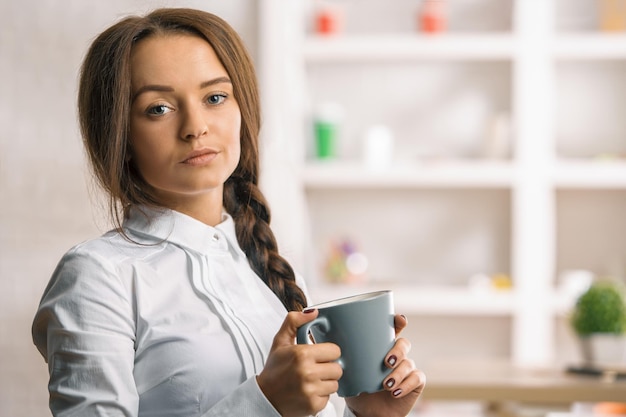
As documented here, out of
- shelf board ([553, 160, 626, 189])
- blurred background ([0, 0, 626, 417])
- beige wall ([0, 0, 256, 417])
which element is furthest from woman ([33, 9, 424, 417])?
shelf board ([553, 160, 626, 189])

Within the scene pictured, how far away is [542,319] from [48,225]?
2.77m

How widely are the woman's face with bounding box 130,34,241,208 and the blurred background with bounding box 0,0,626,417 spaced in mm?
2504

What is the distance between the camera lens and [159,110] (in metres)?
0.89

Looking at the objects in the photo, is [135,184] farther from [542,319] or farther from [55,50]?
[542,319]

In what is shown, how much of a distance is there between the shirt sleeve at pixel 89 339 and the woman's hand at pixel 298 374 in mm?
129

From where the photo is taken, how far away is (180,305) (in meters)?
0.88

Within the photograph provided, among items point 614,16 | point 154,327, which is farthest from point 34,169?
point 614,16

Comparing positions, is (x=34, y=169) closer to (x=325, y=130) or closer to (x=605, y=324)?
(x=605, y=324)

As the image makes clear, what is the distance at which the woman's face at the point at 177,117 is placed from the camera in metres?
0.89

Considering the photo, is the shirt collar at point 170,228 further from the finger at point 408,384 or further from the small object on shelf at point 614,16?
the small object on shelf at point 614,16

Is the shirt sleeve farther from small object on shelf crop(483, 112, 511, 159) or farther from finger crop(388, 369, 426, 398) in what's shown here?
small object on shelf crop(483, 112, 511, 159)

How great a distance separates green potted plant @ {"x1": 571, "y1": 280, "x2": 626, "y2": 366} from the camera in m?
2.27

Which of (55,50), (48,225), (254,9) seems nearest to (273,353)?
(48,225)

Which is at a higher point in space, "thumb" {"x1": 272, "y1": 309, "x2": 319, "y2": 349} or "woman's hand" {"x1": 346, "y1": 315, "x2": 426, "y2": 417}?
"thumb" {"x1": 272, "y1": 309, "x2": 319, "y2": 349}
